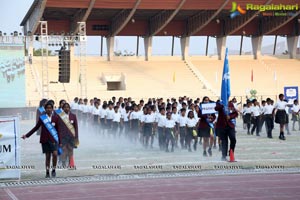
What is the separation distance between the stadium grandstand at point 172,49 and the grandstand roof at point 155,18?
0.07 meters

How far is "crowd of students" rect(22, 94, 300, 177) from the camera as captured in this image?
14109 mm

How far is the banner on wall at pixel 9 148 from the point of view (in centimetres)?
1281

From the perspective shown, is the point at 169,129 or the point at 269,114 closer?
the point at 169,129

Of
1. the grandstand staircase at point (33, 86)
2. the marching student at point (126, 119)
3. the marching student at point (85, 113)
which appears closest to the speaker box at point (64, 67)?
the marching student at point (85, 113)

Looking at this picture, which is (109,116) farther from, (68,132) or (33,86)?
(33,86)

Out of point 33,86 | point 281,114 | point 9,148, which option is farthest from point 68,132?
point 33,86

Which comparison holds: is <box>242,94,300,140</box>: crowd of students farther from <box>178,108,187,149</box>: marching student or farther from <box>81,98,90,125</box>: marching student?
<box>81,98,90,125</box>: marching student

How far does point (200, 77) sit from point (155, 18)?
6.97 meters

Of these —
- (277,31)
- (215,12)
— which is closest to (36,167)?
(215,12)

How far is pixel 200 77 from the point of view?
163 ft

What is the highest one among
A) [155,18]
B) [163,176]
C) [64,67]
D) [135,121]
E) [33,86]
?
[155,18]

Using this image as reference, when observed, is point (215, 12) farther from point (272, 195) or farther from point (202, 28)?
point (272, 195)

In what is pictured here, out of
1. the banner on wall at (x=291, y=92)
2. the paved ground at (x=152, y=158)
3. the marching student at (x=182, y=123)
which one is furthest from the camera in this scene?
the banner on wall at (x=291, y=92)

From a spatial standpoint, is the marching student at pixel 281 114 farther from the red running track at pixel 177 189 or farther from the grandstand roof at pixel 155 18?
the grandstand roof at pixel 155 18
